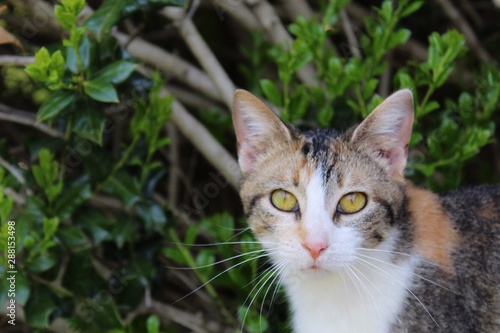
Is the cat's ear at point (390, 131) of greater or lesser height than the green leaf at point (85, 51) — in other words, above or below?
below

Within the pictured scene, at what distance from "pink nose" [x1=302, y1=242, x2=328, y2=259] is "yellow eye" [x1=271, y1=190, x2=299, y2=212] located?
0.19 meters

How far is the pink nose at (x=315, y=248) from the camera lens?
2.51m

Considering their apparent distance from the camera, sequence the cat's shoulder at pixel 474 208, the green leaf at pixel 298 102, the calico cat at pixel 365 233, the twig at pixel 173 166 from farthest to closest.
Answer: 1. the twig at pixel 173 166
2. the green leaf at pixel 298 102
3. the cat's shoulder at pixel 474 208
4. the calico cat at pixel 365 233

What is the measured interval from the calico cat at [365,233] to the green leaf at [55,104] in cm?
66

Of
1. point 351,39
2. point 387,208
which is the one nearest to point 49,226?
point 387,208

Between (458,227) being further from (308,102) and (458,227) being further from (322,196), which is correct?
(308,102)

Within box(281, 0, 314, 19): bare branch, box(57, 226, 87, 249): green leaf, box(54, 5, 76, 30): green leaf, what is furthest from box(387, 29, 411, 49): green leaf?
box(57, 226, 87, 249): green leaf

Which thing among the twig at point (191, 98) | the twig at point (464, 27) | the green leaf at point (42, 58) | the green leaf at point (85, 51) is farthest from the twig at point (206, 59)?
the twig at point (464, 27)

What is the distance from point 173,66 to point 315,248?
1.85 m

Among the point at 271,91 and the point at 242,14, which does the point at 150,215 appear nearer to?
the point at 271,91

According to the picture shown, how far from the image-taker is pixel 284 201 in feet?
8.91

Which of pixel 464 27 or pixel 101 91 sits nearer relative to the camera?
pixel 101 91

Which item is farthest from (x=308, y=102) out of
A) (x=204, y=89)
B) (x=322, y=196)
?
(x=322, y=196)

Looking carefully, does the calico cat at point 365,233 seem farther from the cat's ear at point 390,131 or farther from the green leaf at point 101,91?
the green leaf at point 101,91
